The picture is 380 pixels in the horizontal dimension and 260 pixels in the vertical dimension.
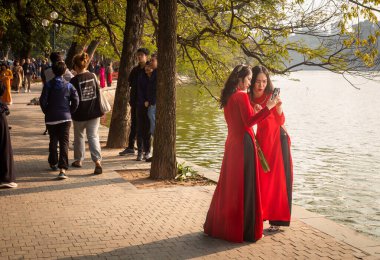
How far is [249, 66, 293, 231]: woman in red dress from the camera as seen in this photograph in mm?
6238

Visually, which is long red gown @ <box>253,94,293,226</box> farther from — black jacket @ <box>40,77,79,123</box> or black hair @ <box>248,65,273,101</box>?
black jacket @ <box>40,77,79,123</box>

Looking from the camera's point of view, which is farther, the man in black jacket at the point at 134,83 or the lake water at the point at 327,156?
the man in black jacket at the point at 134,83

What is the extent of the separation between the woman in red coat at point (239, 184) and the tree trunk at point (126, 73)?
22.6 ft

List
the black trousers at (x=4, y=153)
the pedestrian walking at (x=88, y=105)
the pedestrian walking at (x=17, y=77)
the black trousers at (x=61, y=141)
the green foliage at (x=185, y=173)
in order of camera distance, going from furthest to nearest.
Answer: the pedestrian walking at (x=17, y=77), the pedestrian walking at (x=88, y=105), the green foliage at (x=185, y=173), the black trousers at (x=61, y=141), the black trousers at (x=4, y=153)

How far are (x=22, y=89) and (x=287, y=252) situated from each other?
3253 centimetres

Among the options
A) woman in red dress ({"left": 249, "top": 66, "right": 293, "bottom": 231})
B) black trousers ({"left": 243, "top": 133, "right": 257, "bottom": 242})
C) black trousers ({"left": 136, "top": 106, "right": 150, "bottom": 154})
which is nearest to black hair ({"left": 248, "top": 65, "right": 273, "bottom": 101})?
woman in red dress ({"left": 249, "top": 66, "right": 293, "bottom": 231})

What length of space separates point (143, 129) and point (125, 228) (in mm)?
4926

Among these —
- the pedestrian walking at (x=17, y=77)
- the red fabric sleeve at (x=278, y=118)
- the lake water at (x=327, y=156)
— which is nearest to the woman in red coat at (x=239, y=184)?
the red fabric sleeve at (x=278, y=118)

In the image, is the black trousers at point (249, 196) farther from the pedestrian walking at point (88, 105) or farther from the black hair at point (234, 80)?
the pedestrian walking at point (88, 105)

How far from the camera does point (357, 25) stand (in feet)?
24.7

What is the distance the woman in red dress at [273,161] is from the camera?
624cm

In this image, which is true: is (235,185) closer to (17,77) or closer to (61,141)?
(61,141)

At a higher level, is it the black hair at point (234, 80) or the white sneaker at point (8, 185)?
the black hair at point (234, 80)

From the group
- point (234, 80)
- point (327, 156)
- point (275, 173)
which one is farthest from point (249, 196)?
point (327, 156)
